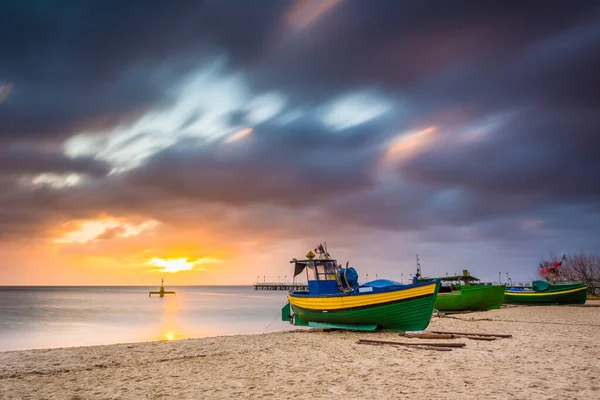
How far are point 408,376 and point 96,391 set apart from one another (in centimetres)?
715

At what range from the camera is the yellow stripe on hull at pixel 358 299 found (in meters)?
15.1

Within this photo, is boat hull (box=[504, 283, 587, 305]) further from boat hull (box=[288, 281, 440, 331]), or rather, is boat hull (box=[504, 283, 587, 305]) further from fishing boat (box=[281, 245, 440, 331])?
boat hull (box=[288, 281, 440, 331])

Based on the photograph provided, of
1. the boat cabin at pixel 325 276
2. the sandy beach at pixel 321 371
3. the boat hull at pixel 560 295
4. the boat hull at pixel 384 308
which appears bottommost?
the boat hull at pixel 560 295

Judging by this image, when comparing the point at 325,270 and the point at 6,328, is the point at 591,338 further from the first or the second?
the point at 6,328

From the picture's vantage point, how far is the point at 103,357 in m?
13.8

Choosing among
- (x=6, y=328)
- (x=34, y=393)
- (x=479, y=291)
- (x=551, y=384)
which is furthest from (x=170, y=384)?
(x=6, y=328)

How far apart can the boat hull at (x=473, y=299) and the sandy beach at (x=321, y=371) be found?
1448cm

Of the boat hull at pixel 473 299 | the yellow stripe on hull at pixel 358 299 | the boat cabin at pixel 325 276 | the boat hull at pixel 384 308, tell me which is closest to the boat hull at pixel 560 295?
the boat hull at pixel 473 299

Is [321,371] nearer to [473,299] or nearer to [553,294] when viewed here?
[473,299]

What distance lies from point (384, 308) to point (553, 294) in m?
27.3

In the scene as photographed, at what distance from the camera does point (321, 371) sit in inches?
384

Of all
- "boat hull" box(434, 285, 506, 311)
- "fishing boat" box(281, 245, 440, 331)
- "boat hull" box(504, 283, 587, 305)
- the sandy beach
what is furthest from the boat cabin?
"boat hull" box(504, 283, 587, 305)

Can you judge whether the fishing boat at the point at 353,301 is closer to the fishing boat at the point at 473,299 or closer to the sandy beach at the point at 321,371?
the sandy beach at the point at 321,371

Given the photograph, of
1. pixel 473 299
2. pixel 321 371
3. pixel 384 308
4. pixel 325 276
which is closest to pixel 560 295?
pixel 473 299
